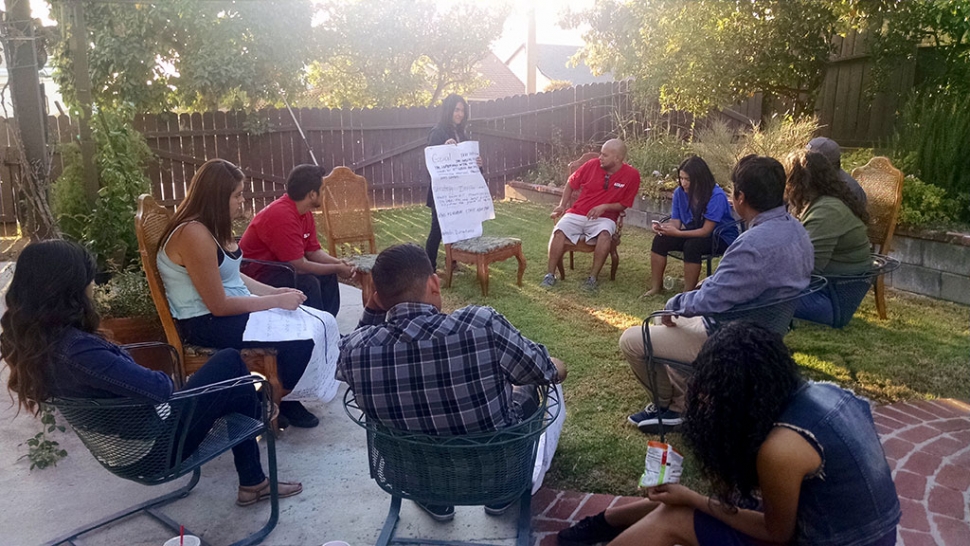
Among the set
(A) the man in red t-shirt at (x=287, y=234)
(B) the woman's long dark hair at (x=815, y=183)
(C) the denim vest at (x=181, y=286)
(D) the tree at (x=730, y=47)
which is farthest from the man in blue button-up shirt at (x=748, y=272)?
(D) the tree at (x=730, y=47)

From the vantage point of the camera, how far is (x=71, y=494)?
3045mm

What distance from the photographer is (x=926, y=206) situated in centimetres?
597

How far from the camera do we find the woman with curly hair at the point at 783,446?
1801 millimetres

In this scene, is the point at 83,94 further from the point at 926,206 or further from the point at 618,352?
the point at 926,206

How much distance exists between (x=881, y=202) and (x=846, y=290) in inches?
60.7

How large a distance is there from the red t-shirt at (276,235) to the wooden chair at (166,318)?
0.85 meters

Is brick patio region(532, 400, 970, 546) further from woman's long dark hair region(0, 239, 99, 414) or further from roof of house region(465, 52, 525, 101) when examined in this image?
roof of house region(465, 52, 525, 101)

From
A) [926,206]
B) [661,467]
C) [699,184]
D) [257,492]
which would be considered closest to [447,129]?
[699,184]

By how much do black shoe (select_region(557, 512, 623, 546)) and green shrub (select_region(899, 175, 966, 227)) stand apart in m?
4.79

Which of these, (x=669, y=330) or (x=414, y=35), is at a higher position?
(x=414, y=35)

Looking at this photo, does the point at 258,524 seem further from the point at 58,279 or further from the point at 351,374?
the point at 58,279

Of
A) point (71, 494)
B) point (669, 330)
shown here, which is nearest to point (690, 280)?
point (669, 330)

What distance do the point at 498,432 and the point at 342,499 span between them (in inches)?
44.0

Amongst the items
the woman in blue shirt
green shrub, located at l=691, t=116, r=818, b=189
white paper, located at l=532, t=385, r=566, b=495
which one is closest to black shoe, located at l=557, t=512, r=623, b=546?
white paper, located at l=532, t=385, r=566, b=495
